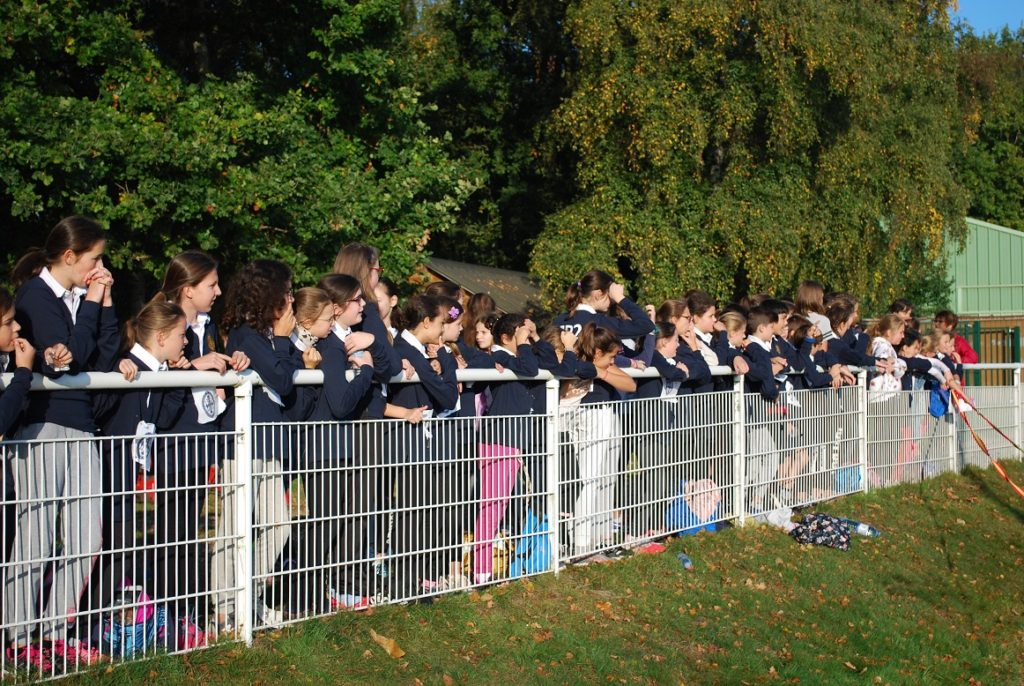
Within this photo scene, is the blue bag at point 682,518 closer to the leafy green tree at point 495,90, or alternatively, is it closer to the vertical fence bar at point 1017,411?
the vertical fence bar at point 1017,411

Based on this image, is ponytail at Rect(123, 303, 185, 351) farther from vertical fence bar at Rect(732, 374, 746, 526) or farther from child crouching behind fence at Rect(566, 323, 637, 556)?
vertical fence bar at Rect(732, 374, 746, 526)

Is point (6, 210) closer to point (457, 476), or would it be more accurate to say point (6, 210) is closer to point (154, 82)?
point (154, 82)

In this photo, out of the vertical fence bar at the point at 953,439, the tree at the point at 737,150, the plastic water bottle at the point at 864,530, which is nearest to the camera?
the plastic water bottle at the point at 864,530

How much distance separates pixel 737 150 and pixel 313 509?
79.3 feet

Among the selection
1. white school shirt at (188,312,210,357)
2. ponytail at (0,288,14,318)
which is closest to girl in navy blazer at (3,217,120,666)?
ponytail at (0,288,14,318)

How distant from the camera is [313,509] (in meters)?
6.17

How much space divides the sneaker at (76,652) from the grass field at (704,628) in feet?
0.31

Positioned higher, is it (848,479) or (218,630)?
(218,630)

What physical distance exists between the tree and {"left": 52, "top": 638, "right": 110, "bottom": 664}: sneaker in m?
23.2

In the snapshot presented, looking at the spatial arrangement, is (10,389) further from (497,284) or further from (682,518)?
(497,284)

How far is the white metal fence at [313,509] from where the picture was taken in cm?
511

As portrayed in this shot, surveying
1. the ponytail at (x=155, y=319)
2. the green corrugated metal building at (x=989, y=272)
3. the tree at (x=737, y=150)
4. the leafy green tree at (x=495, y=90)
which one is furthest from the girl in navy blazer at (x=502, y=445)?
the green corrugated metal building at (x=989, y=272)

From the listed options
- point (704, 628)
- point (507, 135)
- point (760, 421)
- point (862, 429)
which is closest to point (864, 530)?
point (760, 421)

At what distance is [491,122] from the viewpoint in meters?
38.0
